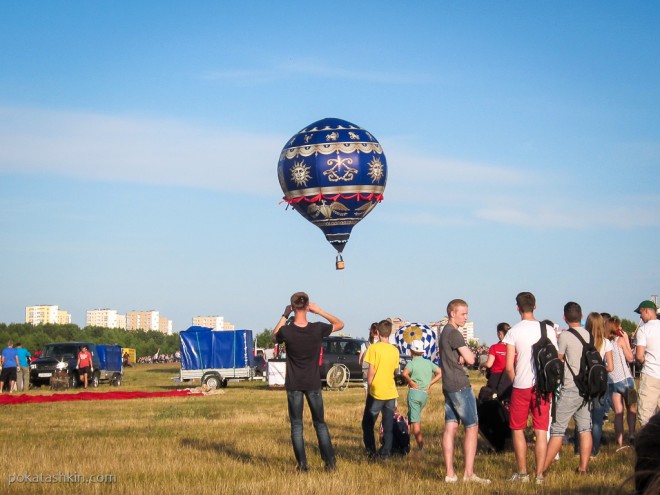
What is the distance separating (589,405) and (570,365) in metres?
0.53

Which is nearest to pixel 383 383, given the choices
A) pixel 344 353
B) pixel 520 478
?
pixel 520 478

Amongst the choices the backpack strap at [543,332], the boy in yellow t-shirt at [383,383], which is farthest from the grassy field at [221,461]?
the backpack strap at [543,332]

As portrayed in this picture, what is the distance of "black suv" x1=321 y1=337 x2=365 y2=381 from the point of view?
1378 inches

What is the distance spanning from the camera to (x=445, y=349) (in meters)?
10.7

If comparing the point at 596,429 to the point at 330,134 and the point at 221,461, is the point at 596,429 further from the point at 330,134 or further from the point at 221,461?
the point at 330,134

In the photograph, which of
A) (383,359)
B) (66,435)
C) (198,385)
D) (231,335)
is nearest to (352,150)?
(231,335)

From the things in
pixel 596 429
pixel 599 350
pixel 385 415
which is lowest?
pixel 596 429

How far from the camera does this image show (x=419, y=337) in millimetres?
39969

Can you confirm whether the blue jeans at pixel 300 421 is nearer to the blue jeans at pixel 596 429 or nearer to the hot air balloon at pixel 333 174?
the blue jeans at pixel 596 429

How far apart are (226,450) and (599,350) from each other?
5.13 metres

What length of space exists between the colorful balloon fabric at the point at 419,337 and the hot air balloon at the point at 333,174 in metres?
8.12

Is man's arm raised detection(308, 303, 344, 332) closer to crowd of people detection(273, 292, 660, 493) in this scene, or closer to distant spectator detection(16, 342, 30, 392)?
crowd of people detection(273, 292, 660, 493)

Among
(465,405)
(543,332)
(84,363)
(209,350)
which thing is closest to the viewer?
(543,332)

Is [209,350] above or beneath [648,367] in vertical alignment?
above
